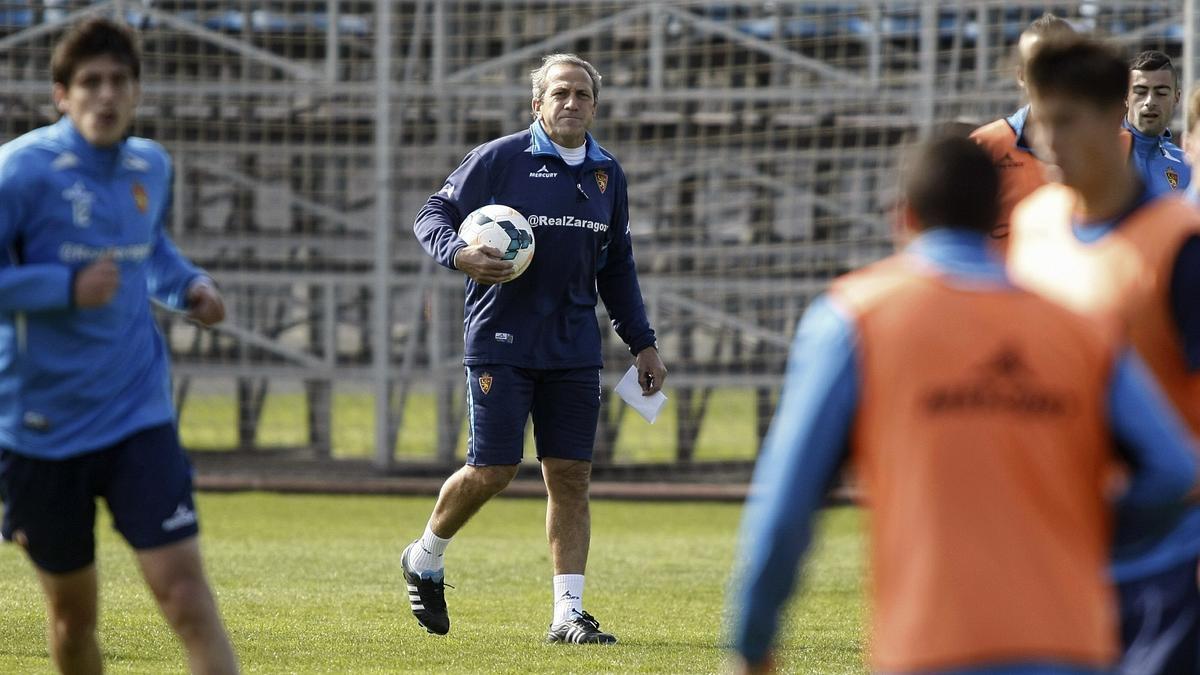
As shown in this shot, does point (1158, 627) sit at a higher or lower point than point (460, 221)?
lower

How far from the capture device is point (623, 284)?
7.32m

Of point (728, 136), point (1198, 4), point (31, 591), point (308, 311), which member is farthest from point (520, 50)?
point (31, 591)

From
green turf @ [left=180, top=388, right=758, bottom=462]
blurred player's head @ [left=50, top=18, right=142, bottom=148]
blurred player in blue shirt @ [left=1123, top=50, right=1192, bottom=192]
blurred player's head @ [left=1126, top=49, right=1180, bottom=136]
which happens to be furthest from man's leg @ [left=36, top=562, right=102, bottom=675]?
green turf @ [left=180, top=388, right=758, bottom=462]

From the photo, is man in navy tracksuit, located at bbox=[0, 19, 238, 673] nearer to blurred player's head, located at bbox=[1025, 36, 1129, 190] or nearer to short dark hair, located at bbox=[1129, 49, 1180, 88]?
blurred player's head, located at bbox=[1025, 36, 1129, 190]

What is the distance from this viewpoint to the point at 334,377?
14.9 m

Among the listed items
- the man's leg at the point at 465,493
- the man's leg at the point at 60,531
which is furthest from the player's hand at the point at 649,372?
the man's leg at the point at 60,531

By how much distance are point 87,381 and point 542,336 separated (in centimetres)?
285

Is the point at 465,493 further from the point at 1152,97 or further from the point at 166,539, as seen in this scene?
the point at 1152,97

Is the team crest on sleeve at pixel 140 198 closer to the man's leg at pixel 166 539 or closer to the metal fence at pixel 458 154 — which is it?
the man's leg at pixel 166 539

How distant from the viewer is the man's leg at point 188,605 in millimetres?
4312

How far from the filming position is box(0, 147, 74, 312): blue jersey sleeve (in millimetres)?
4211

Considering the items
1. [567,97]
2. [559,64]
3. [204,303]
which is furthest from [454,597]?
[204,303]

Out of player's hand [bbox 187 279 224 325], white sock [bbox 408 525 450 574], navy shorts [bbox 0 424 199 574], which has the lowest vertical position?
white sock [bbox 408 525 450 574]

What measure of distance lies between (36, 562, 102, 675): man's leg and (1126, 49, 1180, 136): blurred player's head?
436 centimetres
